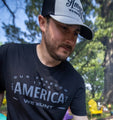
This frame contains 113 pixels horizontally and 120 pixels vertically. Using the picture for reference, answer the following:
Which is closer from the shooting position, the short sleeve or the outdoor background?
the short sleeve

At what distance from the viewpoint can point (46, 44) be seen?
0.60 m

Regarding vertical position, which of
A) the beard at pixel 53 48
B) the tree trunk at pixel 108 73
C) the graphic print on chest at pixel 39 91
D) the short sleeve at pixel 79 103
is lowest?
the tree trunk at pixel 108 73

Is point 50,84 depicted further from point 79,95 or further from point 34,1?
point 34,1

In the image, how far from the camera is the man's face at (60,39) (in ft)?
1.88

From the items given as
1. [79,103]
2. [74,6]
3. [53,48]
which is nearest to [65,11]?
[74,6]

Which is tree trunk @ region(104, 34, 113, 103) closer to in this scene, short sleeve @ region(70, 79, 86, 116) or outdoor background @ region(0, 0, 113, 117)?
outdoor background @ region(0, 0, 113, 117)

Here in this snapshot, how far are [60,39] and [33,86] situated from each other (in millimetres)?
224

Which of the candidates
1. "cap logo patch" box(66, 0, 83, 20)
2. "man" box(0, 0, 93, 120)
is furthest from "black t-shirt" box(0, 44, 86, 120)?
"cap logo patch" box(66, 0, 83, 20)

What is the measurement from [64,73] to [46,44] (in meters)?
0.15

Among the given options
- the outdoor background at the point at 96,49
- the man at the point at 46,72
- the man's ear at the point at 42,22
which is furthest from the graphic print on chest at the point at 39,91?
the outdoor background at the point at 96,49

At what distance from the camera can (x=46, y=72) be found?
0.59 metres

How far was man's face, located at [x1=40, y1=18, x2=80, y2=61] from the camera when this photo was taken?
1.88ft

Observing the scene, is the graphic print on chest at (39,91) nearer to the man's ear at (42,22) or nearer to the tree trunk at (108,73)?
the man's ear at (42,22)

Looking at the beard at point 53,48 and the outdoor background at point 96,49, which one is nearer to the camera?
the beard at point 53,48
